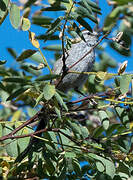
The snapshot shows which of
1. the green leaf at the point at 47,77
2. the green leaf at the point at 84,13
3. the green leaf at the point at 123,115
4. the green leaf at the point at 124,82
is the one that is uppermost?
the green leaf at the point at 84,13

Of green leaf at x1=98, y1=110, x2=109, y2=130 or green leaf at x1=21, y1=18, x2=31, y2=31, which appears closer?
green leaf at x1=21, y1=18, x2=31, y2=31

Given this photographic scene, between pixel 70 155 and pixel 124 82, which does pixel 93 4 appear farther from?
pixel 70 155

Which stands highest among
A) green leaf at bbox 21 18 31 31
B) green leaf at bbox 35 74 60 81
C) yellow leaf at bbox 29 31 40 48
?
green leaf at bbox 21 18 31 31

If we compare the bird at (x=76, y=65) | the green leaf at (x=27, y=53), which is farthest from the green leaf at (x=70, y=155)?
the bird at (x=76, y=65)

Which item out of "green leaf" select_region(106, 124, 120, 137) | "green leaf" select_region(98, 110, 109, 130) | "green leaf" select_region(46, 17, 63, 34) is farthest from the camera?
"green leaf" select_region(106, 124, 120, 137)

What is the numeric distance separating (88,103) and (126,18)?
0.78 m

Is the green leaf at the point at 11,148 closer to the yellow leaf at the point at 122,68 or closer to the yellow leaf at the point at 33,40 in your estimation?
the yellow leaf at the point at 33,40

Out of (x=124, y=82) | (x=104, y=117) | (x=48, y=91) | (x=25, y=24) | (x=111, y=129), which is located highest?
(x=25, y=24)

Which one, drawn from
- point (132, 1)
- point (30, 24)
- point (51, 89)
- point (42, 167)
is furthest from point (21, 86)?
point (132, 1)

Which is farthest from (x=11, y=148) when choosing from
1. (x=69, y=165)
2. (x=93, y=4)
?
(x=93, y=4)

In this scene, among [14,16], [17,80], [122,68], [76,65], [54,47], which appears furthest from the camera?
[76,65]

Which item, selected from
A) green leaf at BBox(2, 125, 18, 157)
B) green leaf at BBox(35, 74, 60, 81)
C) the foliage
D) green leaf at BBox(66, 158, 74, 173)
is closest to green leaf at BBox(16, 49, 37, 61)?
the foliage

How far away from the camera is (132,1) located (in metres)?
1.14

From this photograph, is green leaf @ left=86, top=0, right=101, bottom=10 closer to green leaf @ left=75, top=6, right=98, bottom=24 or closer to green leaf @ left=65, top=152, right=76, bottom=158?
green leaf @ left=75, top=6, right=98, bottom=24
